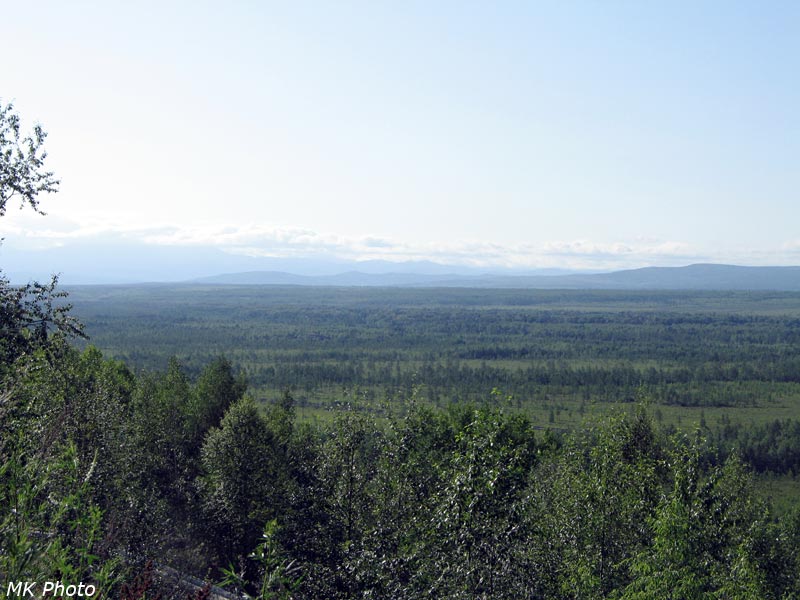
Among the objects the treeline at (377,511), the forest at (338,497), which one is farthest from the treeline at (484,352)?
the treeline at (377,511)

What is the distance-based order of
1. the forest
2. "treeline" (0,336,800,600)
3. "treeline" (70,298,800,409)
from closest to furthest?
"treeline" (0,336,800,600), the forest, "treeline" (70,298,800,409)

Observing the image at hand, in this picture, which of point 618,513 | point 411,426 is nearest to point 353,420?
point 411,426

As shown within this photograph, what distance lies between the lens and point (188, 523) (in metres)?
23.1

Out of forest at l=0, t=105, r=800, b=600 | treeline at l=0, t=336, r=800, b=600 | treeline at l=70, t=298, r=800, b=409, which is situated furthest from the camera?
treeline at l=70, t=298, r=800, b=409

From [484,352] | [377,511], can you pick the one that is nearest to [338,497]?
[377,511]

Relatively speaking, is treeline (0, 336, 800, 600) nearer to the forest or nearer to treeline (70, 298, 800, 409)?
the forest

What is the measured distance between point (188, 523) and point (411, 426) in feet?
40.0

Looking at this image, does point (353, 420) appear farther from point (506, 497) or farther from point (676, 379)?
point (676, 379)

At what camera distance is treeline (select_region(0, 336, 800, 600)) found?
279 inches

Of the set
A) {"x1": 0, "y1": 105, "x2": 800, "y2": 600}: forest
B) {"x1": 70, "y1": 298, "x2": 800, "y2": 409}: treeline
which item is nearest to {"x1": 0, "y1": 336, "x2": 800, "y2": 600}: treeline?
{"x1": 0, "y1": 105, "x2": 800, "y2": 600}: forest

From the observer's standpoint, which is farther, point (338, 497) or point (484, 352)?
point (484, 352)

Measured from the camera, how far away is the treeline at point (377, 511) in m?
7.08

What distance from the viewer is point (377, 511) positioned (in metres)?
14.7

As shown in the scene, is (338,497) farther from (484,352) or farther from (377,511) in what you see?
(484,352)
